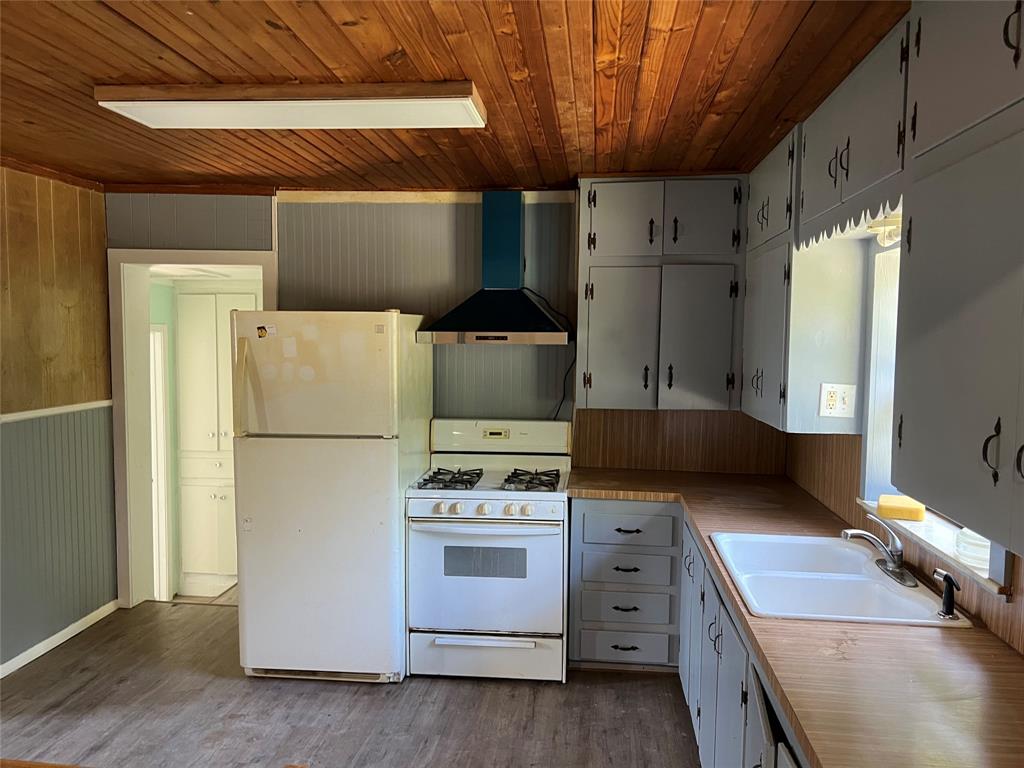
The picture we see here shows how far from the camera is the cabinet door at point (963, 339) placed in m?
1.13

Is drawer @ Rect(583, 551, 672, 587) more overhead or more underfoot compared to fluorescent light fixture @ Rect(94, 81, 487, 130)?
more underfoot

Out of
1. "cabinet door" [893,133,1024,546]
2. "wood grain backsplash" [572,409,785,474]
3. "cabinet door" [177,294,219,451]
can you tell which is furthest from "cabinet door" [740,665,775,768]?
"cabinet door" [177,294,219,451]

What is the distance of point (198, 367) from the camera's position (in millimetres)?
5078

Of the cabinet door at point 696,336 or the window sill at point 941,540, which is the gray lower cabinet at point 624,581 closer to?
the cabinet door at point 696,336

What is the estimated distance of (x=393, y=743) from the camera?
8.99 ft

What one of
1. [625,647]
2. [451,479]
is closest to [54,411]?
[451,479]

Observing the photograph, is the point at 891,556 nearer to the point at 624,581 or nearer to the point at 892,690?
the point at 892,690

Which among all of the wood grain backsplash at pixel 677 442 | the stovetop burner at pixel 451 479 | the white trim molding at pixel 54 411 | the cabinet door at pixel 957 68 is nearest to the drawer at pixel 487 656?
the stovetop burner at pixel 451 479

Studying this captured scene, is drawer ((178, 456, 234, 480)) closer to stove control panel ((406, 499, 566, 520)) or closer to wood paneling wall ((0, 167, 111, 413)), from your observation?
wood paneling wall ((0, 167, 111, 413))

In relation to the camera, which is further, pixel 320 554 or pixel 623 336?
pixel 623 336

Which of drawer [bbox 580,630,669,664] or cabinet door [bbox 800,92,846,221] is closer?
cabinet door [bbox 800,92,846,221]

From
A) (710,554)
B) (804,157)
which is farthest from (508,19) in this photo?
(710,554)

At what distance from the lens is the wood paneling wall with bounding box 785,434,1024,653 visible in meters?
1.63

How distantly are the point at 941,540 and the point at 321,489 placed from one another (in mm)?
2430
